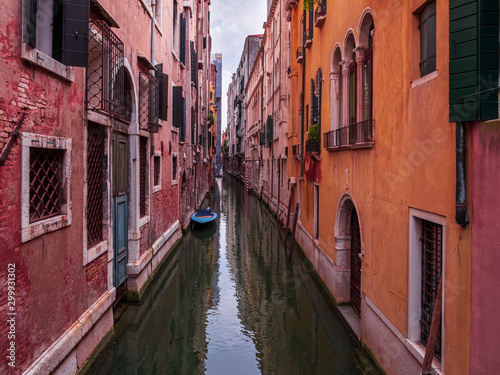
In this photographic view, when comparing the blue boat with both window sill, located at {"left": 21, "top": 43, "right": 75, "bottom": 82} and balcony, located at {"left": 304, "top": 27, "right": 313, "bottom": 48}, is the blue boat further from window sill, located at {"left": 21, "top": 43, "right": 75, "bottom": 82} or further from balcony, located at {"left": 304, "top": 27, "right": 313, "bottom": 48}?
window sill, located at {"left": 21, "top": 43, "right": 75, "bottom": 82}

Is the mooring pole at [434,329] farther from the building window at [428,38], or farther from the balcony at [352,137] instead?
the balcony at [352,137]

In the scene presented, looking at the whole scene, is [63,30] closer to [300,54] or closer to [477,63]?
[477,63]

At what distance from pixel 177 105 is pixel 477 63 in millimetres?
10070

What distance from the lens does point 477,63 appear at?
3215 millimetres

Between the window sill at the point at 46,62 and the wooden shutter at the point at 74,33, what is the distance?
133 mm

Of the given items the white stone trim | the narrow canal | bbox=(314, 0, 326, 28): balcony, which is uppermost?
bbox=(314, 0, 326, 28): balcony

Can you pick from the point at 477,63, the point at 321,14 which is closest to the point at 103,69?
the point at 477,63

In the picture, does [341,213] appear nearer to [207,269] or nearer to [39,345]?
[207,269]

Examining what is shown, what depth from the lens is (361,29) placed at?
22.2 feet

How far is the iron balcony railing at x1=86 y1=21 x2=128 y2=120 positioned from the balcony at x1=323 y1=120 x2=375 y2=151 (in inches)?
146

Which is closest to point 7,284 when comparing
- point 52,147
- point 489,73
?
point 52,147

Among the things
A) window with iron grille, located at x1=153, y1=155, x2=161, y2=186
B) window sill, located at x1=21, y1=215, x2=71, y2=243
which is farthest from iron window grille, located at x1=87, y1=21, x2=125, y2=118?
window with iron grille, located at x1=153, y1=155, x2=161, y2=186

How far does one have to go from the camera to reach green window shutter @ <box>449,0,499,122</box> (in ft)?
10.3

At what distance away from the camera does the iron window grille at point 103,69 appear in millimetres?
5664
